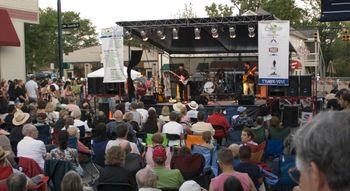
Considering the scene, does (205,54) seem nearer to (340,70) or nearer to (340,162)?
(340,162)

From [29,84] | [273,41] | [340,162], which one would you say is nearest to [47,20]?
[29,84]

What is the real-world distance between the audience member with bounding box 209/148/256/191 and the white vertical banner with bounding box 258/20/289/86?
8933 mm

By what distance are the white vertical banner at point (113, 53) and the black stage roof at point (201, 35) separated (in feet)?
13.8

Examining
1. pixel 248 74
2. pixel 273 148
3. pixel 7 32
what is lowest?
pixel 273 148

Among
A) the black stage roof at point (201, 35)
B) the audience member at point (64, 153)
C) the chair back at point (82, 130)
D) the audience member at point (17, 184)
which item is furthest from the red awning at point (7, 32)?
the audience member at point (17, 184)

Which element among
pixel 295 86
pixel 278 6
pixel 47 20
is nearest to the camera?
pixel 295 86

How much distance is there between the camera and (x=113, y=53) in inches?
575

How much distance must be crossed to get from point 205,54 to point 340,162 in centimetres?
2223

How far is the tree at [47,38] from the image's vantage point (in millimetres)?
43500

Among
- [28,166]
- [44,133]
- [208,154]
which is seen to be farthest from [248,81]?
[28,166]

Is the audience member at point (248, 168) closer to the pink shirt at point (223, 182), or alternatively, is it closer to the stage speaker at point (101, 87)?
the pink shirt at point (223, 182)

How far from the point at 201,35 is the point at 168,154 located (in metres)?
15.6

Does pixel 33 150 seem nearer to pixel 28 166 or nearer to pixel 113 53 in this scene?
pixel 28 166

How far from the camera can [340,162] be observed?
1408mm
